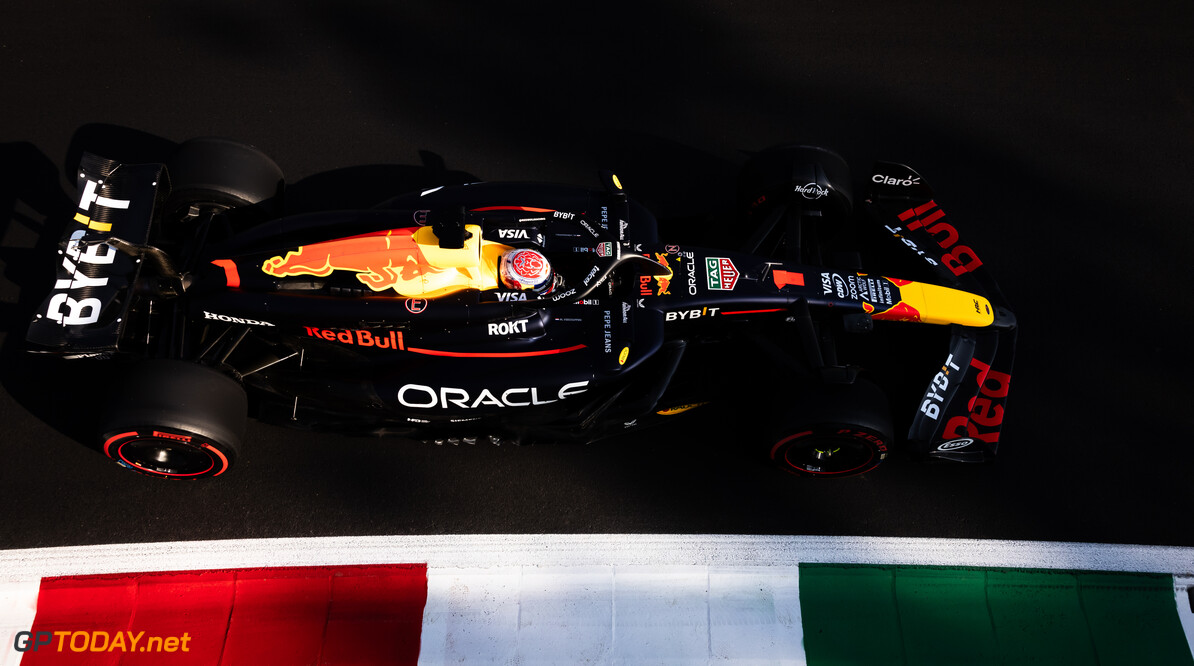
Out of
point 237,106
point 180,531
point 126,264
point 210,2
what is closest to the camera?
point 126,264

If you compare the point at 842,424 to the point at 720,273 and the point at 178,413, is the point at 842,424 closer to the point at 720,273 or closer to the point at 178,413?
the point at 720,273

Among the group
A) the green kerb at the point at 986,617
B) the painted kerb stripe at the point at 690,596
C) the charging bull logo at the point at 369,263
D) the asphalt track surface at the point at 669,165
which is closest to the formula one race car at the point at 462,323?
the charging bull logo at the point at 369,263

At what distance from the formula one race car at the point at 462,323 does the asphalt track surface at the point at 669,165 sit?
1.47ft

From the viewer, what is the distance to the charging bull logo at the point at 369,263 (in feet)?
14.5

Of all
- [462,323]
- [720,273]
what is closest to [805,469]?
[720,273]

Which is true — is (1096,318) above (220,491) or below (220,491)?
above

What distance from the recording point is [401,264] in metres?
4.43

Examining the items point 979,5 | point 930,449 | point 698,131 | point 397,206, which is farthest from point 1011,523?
point 979,5

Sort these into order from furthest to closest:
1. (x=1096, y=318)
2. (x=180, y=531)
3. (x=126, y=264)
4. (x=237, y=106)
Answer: (x=237, y=106)
(x=1096, y=318)
(x=180, y=531)
(x=126, y=264)

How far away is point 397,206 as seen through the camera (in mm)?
5098

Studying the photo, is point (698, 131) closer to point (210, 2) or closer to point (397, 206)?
point (397, 206)

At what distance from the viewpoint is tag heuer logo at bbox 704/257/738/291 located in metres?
4.74

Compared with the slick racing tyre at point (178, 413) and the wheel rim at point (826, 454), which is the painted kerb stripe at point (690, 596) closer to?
the wheel rim at point (826, 454)

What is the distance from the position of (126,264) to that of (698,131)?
4208 mm
